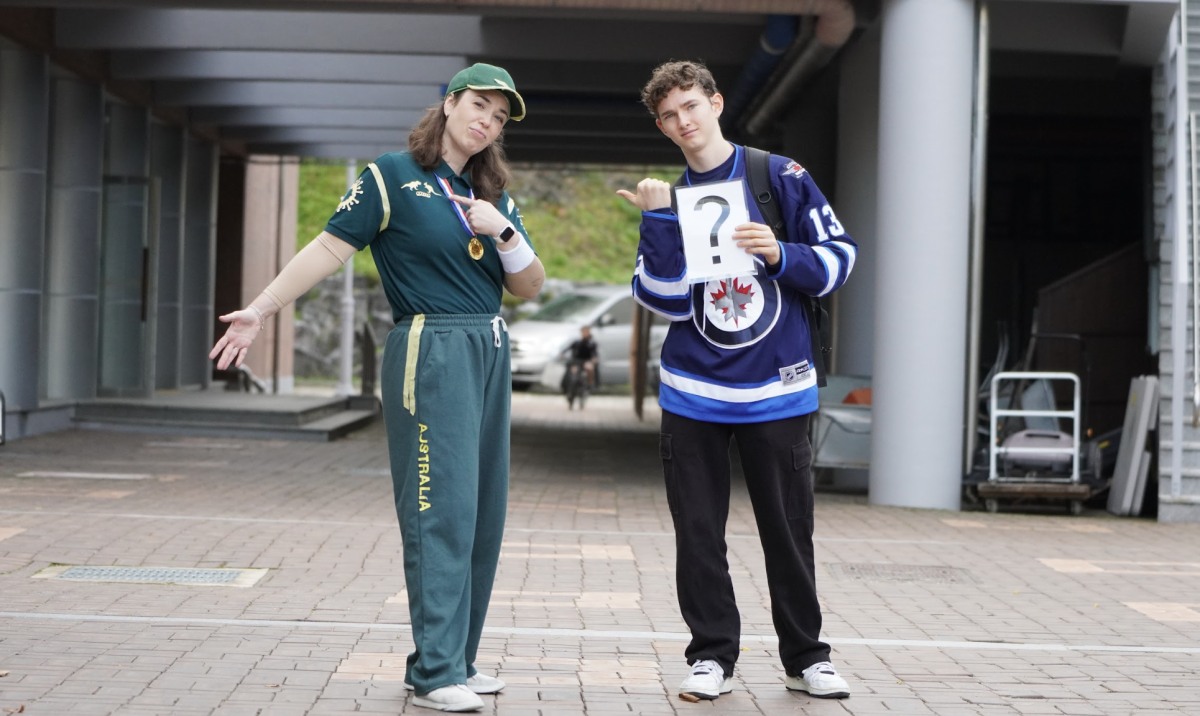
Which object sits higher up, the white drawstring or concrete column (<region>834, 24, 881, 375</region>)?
concrete column (<region>834, 24, 881, 375</region>)

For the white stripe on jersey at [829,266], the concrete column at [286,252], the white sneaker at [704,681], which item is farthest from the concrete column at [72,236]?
the white stripe on jersey at [829,266]

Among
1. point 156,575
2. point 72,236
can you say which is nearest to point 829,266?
point 156,575

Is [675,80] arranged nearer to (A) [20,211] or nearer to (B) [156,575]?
(B) [156,575]

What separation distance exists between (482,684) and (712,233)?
5.15 ft

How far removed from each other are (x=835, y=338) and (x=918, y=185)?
4237 millimetres

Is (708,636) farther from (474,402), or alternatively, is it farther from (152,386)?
(152,386)

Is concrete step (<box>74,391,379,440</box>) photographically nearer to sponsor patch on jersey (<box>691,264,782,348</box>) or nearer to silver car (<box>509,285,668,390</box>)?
silver car (<box>509,285,668,390</box>)

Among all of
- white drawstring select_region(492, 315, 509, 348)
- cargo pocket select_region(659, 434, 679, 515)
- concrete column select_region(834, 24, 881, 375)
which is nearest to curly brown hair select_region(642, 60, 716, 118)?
white drawstring select_region(492, 315, 509, 348)

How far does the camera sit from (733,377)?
455 centimetres

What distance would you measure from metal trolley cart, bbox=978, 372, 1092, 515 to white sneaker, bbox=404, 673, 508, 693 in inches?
290

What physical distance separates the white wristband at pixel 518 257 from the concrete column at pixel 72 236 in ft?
44.4

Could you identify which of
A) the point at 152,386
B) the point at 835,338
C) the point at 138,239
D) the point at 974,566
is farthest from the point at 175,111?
the point at 974,566

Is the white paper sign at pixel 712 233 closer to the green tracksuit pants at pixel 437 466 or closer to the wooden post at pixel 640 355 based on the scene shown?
the green tracksuit pants at pixel 437 466

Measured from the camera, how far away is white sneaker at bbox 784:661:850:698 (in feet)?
15.2
